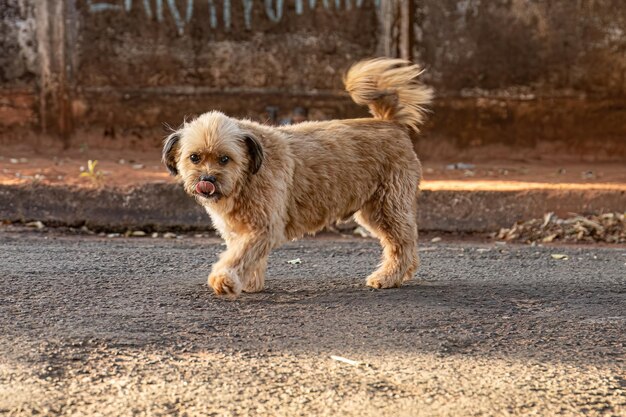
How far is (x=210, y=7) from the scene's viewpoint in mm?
11766

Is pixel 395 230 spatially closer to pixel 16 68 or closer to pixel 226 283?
pixel 226 283

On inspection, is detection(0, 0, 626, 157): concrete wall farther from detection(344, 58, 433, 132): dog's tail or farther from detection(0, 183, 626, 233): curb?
detection(344, 58, 433, 132): dog's tail

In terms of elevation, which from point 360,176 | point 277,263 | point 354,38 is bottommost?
point 277,263

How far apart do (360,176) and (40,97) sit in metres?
7.07

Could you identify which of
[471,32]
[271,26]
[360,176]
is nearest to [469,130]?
[471,32]

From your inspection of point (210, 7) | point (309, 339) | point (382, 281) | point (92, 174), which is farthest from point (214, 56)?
point (309, 339)

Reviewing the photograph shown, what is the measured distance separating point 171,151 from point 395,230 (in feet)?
4.83

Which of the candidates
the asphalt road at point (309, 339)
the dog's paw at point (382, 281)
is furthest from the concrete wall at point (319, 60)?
the dog's paw at point (382, 281)

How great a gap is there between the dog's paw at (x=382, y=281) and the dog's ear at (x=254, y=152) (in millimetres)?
1034

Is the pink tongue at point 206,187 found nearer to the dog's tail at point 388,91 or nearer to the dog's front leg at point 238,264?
the dog's front leg at point 238,264

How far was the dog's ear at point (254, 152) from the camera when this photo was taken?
5406 millimetres

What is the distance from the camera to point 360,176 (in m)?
5.95

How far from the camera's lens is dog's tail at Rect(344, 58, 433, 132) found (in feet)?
20.5

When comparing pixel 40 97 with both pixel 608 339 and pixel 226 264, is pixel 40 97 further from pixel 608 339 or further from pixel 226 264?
pixel 608 339
